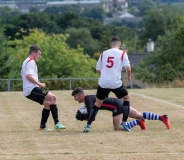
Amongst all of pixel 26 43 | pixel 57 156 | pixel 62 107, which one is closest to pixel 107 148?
pixel 57 156

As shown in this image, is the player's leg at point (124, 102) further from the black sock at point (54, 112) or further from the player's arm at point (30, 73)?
the player's arm at point (30, 73)

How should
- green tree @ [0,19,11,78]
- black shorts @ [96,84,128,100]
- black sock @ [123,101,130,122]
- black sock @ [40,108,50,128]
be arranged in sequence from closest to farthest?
1. black shorts @ [96,84,128,100]
2. black sock @ [123,101,130,122]
3. black sock @ [40,108,50,128]
4. green tree @ [0,19,11,78]

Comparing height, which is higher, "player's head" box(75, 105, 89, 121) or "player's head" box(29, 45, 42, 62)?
"player's head" box(29, 45, 42, 62)

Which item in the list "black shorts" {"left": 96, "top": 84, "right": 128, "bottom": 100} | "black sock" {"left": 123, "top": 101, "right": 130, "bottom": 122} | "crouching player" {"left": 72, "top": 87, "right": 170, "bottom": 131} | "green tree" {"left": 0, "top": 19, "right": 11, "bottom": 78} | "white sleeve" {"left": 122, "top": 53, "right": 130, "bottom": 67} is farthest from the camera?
"green tree" {"left": 0, "top": 19, "right": 11, "bottom": 78}

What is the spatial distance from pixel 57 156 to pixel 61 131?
3.48 metres

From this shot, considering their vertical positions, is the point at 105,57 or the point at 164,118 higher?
the point at 105,57

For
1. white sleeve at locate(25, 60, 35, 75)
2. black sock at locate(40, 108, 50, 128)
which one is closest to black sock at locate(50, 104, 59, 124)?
black sock at locate(40, 108, 50, 128)

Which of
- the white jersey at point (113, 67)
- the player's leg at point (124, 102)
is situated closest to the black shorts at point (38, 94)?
the white jersey at point (113, 67)

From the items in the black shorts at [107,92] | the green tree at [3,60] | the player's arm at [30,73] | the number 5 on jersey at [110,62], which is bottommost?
the green tree at [3,60]

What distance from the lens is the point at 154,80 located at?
45.6m

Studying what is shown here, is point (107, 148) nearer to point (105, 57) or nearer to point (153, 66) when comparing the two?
point (105, 57)

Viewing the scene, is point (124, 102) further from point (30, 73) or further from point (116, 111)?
point (30, 73)

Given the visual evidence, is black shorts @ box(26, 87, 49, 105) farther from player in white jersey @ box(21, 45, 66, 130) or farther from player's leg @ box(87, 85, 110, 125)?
player's leg @ box(87, 85, 110, 125)

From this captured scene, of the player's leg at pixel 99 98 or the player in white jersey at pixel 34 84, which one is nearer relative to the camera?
the player's leg at pixel 99 98
